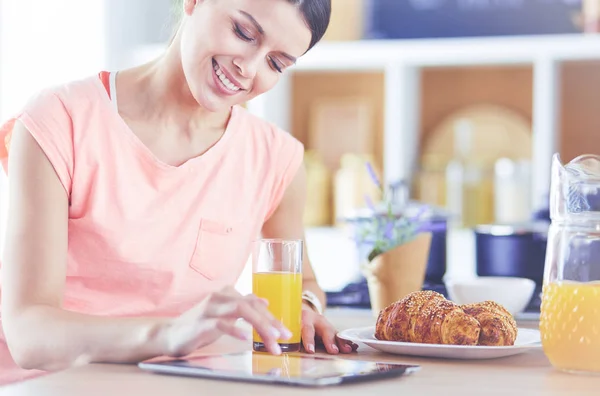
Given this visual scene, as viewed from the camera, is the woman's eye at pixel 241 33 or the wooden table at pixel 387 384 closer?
the wooden table at pixel 387 384

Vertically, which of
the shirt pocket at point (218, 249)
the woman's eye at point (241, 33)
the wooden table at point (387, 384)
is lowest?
the wooden table at point (387, 384)

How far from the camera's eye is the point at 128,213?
1.60 metres

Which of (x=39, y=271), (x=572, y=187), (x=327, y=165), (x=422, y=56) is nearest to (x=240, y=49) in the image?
(x=39, y=271)

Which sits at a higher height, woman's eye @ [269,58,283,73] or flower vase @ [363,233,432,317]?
woman's eye @ [269,58,283,73]

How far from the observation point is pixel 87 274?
5.27 feet

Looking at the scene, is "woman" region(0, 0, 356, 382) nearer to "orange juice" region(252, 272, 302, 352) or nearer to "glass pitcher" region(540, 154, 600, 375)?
"orange juice" region(252, 272, 302, 352)

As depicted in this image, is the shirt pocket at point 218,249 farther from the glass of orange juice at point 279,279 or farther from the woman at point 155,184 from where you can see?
the glass of orange juice at point 279,279

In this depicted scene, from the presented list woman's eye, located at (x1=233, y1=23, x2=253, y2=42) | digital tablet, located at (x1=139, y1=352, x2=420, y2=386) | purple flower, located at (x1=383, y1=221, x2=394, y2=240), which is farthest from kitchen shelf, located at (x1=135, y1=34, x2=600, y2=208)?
digital tablet, located at (x1=139, y1=352, x2=420, y2=386)

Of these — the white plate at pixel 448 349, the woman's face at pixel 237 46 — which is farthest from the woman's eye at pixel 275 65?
the white plate at pixel 448 349

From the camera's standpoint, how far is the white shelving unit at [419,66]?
364 centimetres

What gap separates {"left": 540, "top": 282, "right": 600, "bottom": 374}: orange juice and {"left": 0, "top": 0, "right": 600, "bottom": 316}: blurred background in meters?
2.42

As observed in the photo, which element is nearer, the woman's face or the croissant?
the croissant

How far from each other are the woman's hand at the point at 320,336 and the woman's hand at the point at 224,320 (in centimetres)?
21

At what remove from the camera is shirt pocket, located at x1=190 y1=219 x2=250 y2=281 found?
5.46ft
